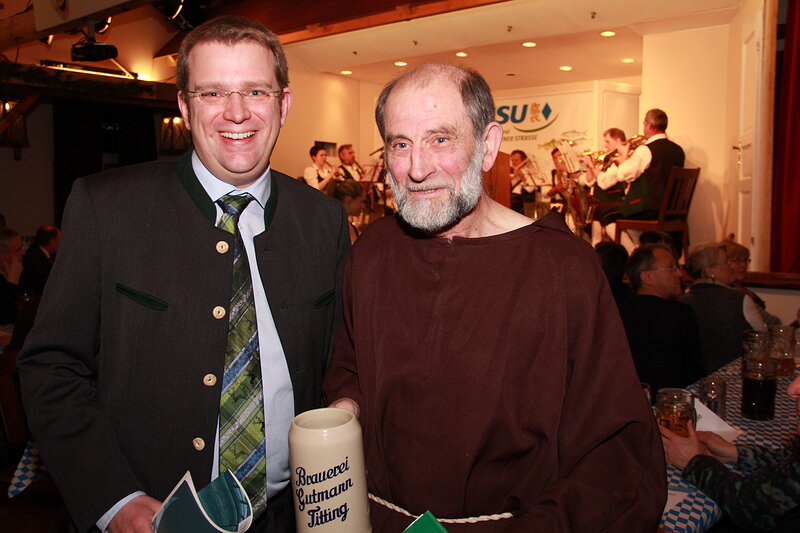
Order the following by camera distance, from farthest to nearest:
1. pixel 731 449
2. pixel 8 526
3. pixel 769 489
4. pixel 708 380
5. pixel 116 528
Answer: pixel 8 526 → pixel 708 380 → pixel 731 449 → pixel 769 489 → pixel 116 528

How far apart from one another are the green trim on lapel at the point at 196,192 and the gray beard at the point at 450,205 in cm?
47

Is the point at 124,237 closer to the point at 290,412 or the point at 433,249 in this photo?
the point at 290,412

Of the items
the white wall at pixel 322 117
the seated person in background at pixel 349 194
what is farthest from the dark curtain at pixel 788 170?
the white wall at pixel 322 117

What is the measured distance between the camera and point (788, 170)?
5852 mm

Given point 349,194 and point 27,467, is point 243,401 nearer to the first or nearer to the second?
point 27,467

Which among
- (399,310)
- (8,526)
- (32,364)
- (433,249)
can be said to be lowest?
(8,526)

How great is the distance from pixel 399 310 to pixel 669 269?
2.69 metres

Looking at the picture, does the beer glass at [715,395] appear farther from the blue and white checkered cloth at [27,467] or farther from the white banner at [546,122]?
the white banner at [546,122]

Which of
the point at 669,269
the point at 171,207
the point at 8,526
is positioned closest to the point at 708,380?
the point at 669,269

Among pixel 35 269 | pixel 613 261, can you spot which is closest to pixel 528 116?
pixel 613 261

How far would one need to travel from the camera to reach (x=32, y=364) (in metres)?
1.35

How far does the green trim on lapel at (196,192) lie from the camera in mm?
1506

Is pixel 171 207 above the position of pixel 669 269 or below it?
above

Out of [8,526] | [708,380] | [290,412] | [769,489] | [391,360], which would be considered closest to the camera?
[391,360]
